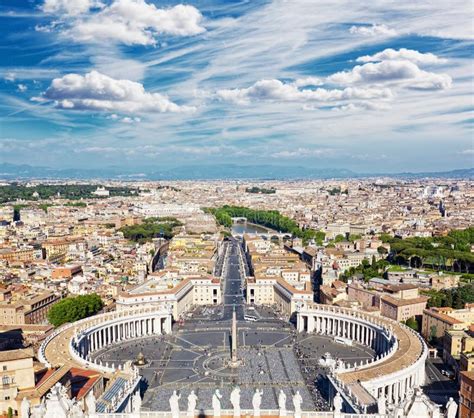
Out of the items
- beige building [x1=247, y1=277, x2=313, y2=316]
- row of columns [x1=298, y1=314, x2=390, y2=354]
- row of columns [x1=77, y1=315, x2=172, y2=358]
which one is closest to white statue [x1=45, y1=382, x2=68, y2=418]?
row of columns [x1=77, y1=315, x2=172, y2=358]

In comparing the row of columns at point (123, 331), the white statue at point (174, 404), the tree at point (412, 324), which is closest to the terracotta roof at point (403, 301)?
the tree at point (412, 324)

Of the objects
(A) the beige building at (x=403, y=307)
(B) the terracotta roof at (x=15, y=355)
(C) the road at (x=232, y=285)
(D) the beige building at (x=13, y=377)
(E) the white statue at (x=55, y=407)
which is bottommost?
(C) the road at (x=232, y=285)

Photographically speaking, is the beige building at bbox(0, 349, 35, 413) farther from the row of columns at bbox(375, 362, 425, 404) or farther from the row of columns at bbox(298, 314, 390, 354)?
the row of columns at bbox(298, 314, 390, 354)

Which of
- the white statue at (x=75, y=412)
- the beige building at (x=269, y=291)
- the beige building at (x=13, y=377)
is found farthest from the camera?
the beige building at (x=269, y=291)

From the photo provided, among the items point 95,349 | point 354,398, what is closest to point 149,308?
point 95,349

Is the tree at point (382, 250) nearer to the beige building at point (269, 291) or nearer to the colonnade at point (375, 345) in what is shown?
the beige building at point (269, 291)

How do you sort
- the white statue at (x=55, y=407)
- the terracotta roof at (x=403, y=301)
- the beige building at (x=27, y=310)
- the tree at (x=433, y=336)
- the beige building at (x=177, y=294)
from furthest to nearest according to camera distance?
the beige building at (x=177, y=294) < the terracotta roof at (x=403, y=301) < the beige building at (x=27, y=310) < the tree at (x=433, y=336) < the white statue at (x=55, y=407)

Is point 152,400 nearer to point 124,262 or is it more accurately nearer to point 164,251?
point 124,262
